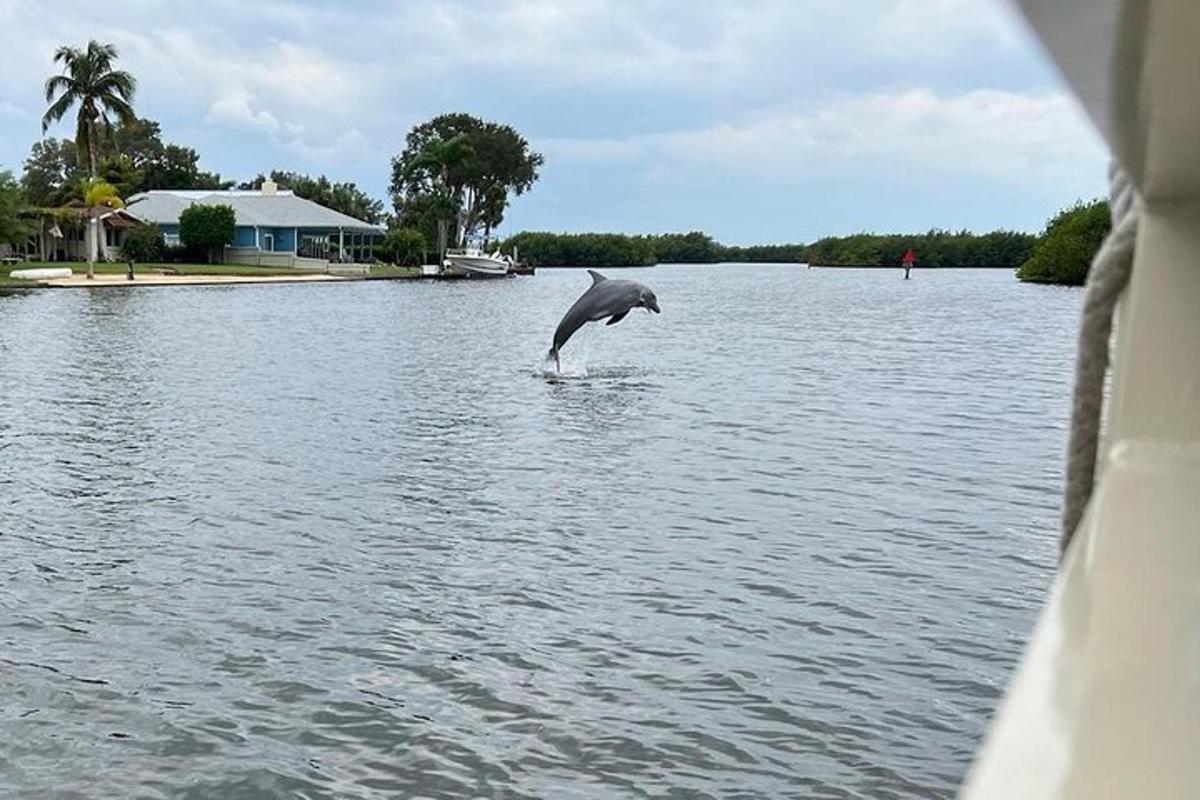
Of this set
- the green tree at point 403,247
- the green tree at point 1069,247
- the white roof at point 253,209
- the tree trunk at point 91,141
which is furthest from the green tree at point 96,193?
the green tree at point 1069,247

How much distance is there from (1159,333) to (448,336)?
29.1m

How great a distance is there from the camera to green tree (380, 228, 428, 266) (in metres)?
77.0

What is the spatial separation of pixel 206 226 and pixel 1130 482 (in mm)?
66516

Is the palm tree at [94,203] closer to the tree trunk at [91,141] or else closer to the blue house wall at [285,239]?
the tree trunk at [91,141]

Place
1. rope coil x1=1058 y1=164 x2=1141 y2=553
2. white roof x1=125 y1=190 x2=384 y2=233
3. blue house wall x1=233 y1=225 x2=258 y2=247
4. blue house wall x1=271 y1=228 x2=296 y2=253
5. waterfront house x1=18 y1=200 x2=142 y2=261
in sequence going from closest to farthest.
→ rope coil x1=1058 y1=164 x2=1141 y2=553
waterfront house x1=18 y1=200 x2=142 y2=261
white roof x1=125 y1=190 x2=384 y2=233
blue house wall x1=233 y1=225 x2=258 y2=247
blue house wall x1=271 y1=228 x2=296 y2=253

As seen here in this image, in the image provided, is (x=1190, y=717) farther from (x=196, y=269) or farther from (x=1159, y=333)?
(x=196, y=269)

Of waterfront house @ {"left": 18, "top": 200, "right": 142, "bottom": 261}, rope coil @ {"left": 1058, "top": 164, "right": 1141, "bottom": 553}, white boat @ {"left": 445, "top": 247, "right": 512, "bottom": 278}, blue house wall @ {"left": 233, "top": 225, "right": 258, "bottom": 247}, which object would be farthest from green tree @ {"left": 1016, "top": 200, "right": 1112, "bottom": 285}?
rope coil @ {"left": 1058, "top": 164, "right": 1141, "bottom": 553}

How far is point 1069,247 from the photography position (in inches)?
2837

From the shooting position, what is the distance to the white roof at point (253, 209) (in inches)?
2662

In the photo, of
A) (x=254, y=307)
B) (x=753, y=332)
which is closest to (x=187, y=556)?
(x=753, y=332)

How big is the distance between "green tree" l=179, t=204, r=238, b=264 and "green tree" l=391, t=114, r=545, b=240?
22115 mm

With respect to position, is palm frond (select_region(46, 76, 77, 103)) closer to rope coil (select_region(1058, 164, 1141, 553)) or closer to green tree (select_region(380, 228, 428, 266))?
green tree (select_region(380, 228, 428, 266))

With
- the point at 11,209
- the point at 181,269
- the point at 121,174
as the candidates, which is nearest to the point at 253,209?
the point at 121,174

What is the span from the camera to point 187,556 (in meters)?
8.55
